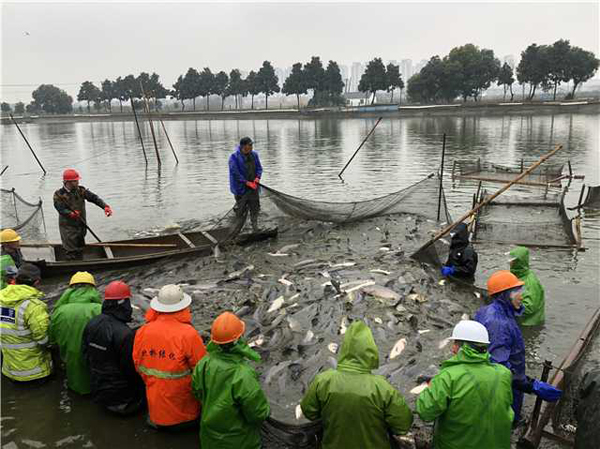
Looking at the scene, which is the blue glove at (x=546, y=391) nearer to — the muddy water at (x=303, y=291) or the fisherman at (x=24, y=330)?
the muddy water at (x=303, y=291)

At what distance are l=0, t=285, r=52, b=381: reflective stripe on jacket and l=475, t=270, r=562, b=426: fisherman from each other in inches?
213

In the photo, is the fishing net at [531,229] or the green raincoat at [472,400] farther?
the fishing net at [531,229]

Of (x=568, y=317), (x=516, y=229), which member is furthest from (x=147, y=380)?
(x=516, y=229)

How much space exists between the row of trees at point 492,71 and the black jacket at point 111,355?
8936 cm

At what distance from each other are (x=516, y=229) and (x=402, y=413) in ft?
34.6

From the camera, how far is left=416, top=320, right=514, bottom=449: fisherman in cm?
370

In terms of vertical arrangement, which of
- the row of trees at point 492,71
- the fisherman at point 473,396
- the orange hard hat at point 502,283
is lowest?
the fisherman at point 473,396

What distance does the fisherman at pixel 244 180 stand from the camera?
38.1 feet

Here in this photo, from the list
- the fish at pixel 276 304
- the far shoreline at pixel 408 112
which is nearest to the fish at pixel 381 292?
the fish at pixel 276 304

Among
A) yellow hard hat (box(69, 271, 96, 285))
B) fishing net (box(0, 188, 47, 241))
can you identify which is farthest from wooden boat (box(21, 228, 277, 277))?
yellow hard hat (box(69, 271, 96, 285))

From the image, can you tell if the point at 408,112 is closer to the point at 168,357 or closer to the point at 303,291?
the point at 303,291

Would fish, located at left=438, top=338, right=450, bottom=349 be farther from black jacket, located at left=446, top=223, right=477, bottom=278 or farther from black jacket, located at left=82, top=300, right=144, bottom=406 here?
black jacket, located at left=82, top=300, right=144, bottom=406

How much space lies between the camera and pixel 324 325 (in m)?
7.80

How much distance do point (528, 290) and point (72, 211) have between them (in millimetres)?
9598
